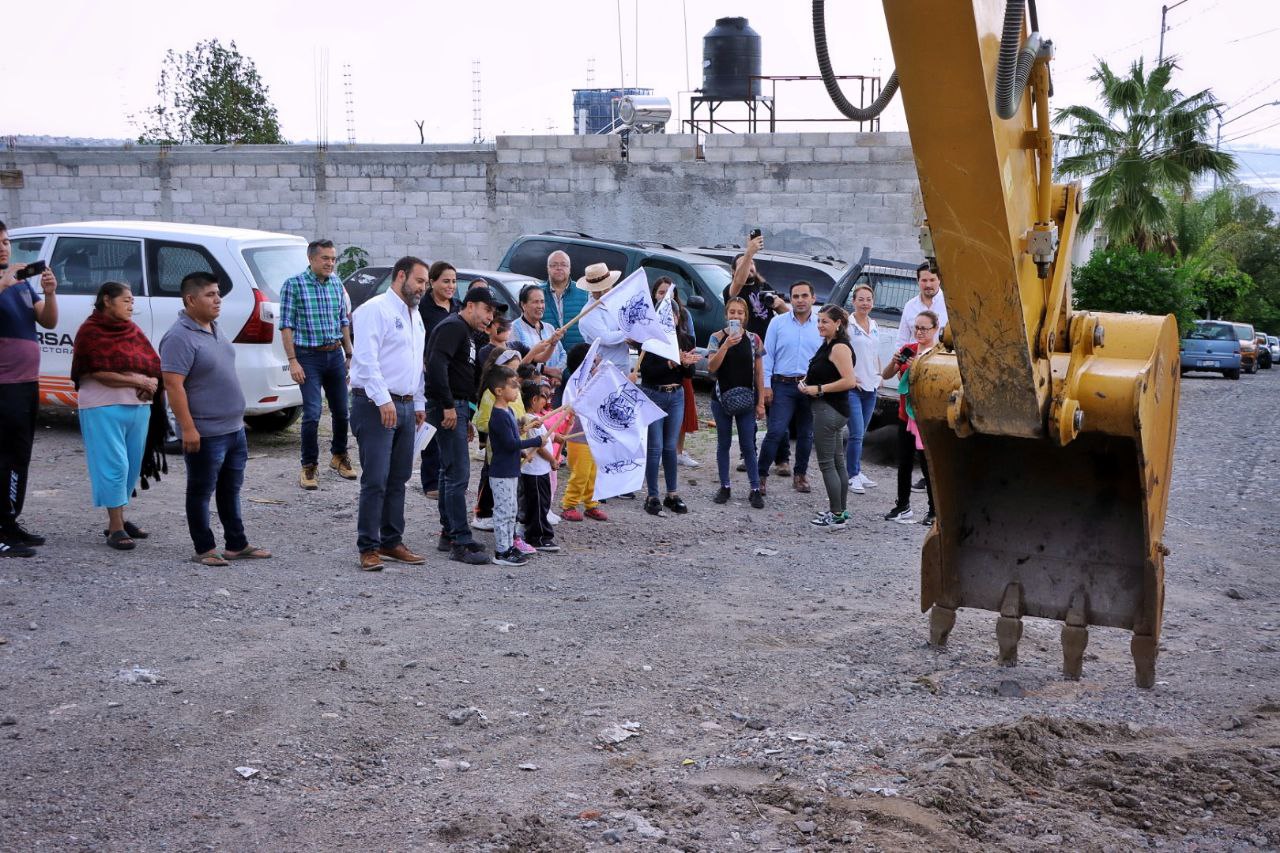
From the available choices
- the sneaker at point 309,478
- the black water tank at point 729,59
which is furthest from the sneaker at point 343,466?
the black water tank at point 729,59

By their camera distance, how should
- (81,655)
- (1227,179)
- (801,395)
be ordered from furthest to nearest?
(1227,179) → (801,395) → (81,655)

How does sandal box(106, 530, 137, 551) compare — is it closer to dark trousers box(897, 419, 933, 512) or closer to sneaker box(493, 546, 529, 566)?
sneaker box(493, 546, 529, 566)

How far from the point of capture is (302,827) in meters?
4.48

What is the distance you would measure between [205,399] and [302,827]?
404 centimetres

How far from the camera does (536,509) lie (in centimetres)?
906

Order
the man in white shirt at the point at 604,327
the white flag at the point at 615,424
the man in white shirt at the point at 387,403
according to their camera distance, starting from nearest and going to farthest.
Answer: the man in white shirt at the point at 387,403 < the white flag at the point at 615,424 < the man in white shirt at the point at 604,327

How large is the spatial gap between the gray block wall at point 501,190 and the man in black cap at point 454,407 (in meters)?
13.8

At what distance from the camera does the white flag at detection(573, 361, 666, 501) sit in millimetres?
9562

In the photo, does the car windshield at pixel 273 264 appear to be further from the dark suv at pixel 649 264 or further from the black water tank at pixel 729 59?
the black water tank at pixel 729 59

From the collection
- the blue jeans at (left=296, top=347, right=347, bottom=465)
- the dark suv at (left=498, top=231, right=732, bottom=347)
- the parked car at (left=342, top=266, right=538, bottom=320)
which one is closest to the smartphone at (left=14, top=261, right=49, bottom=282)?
the blue jeans at (left=296, top=347, right=347, bottom=465)

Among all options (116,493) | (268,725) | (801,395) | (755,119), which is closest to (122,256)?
(116,493)

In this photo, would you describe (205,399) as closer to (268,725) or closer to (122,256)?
(268,725)

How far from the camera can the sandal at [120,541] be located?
8.31m

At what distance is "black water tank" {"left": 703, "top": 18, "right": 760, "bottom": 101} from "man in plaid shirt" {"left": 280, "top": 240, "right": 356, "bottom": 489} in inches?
599
